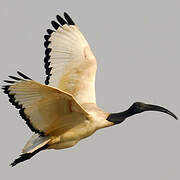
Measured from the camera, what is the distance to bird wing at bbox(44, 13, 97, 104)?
13.7 metres

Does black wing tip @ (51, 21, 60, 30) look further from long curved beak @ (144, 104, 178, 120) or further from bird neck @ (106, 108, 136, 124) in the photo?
long curved beak @ (144, 104, 178, 120)

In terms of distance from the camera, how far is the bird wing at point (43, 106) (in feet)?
35.5

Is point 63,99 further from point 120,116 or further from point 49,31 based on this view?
point 49,31

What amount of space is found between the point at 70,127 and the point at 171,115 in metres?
2.02

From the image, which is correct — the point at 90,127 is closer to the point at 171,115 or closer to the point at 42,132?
the point at 42,132

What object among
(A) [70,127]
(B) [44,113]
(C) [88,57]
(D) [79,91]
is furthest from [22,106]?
(C) [88,57]

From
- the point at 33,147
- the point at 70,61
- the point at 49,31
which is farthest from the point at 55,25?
the point at 33,147

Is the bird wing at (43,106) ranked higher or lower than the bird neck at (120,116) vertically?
higher

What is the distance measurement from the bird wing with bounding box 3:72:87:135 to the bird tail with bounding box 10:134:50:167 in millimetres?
190

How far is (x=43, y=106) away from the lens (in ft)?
37.3

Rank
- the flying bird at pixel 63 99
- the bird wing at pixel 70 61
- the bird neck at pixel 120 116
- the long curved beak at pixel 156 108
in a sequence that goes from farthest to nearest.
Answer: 1. the bird wing at pixel 70 61
2. the long curved beak at pixel 156 108
3. the bird neck at pixel 120 116
4. the flying bird at pixel 63 99

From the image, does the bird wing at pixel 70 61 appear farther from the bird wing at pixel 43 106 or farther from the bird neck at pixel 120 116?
the bird wing at pixel 43 106

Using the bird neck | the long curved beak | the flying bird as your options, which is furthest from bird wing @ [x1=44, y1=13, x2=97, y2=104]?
the long curved beak

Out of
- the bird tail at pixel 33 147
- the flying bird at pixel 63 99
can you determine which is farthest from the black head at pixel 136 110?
the bird tail at pixel 33 147
